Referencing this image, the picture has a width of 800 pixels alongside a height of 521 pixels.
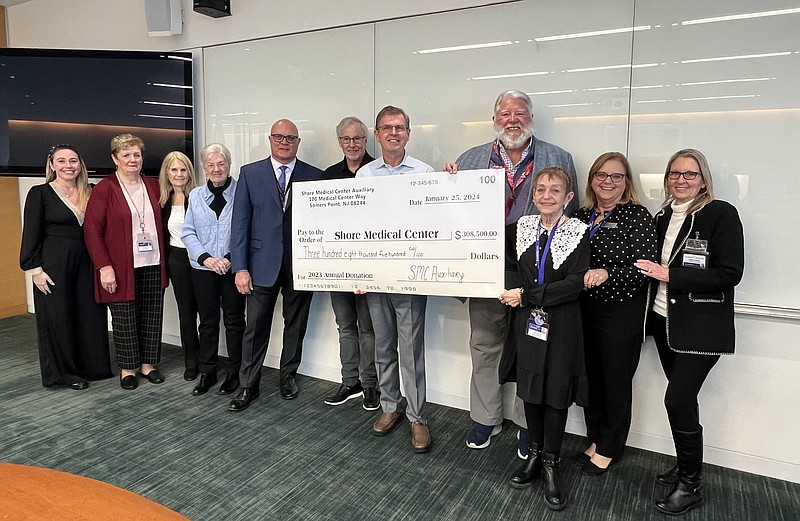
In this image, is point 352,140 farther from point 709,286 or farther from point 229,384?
point 709,286

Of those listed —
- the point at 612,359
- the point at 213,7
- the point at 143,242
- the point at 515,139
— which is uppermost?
the point at 213,7

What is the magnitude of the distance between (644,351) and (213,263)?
2.63 m

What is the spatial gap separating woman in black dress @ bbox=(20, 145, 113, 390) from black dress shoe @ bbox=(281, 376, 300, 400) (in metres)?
1.39

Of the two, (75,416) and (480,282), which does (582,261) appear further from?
(75,416)

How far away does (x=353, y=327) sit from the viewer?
11.6 ft

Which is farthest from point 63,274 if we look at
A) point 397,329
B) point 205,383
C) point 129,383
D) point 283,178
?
point 397,329

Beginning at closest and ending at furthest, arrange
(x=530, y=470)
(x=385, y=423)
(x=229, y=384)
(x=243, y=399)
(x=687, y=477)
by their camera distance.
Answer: (x=687, y=477) < (x=530, y=470) < (x=385, y=423) < (x=243, y=399) < (x=229, y=384)

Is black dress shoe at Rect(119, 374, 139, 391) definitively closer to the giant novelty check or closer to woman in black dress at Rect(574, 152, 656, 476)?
the giant novelty check

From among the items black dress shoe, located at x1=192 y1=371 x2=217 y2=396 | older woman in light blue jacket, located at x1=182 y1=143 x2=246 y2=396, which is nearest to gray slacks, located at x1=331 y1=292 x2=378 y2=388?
older woman in light blue jacket, located at x1=182 y1=143 x2=246 y2=396

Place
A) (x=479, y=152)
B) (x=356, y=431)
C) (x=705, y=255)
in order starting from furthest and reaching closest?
(x=356, y=431) → (x=479, y=152) → (x=705, y=255)

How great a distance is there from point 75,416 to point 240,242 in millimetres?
1445

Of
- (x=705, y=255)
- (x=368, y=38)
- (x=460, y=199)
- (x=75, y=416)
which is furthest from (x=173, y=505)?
(x=368, y=38)

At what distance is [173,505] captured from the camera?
231 cm

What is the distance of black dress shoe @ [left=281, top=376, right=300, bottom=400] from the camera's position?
3518mm
